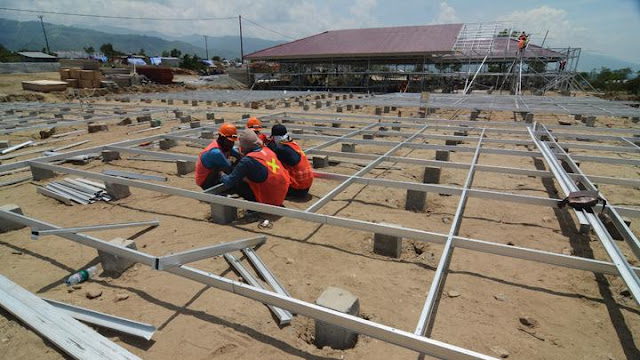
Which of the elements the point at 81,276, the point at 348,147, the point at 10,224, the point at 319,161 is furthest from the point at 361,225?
the point at 10,224

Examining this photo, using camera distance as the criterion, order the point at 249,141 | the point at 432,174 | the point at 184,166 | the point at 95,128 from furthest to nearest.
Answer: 1. the point at 95,128
2. the point at 184,166
3. the point at 432,174
4. the point at 249,141

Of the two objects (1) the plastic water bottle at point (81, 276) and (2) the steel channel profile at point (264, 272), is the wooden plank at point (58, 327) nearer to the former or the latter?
(1) the plastic water bottle at point (81, 276)

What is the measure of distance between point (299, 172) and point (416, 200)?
4.83 ft

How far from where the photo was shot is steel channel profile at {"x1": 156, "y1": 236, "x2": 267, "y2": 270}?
2244mm

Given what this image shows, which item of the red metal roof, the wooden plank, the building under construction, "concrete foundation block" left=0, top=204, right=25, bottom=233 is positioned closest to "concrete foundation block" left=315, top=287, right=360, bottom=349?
the wooden plank

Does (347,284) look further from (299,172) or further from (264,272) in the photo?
(299,172)

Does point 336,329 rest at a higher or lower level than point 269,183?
lower

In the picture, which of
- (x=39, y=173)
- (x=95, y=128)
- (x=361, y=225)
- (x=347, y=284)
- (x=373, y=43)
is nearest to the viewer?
(x=347, y=284)

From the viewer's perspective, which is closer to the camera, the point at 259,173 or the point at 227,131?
the point at 259,173

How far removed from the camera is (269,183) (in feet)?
11.8

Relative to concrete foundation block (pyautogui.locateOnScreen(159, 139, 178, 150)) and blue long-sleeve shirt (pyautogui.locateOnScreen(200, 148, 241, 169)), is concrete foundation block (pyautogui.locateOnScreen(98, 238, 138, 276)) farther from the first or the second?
concrete foundation block (pyautogui.locateOnScreen(159, 139, 178, 150))

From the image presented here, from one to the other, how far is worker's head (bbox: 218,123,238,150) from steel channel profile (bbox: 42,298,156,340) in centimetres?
233

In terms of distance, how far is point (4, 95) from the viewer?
1689 cm

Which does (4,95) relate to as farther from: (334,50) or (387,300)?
(387,300)
